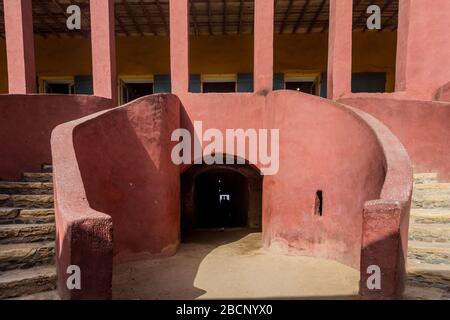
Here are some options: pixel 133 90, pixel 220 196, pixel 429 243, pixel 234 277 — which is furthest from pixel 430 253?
pixel 220 196

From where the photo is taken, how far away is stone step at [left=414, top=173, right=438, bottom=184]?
5.26 meters

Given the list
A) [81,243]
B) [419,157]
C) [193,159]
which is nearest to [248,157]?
[193,159]

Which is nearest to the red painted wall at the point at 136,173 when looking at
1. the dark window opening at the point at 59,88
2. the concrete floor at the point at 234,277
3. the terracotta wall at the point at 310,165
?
the concrete floor at the point at 234,277

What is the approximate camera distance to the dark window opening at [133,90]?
39.3 ft

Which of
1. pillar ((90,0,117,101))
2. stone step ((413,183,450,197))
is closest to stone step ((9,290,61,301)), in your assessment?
pillar ((90,0,117,101))

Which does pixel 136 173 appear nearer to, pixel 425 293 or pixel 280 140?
pixel 280 140

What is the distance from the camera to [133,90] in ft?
41.7

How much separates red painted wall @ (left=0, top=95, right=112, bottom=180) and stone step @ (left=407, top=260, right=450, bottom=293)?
591 cm

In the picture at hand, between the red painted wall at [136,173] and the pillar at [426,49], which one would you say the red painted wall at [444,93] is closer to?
the pillar at [426,49]

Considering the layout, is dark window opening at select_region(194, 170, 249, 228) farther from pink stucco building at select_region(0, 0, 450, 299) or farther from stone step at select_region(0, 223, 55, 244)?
stone step at select_region(0, 223, 55, 244)

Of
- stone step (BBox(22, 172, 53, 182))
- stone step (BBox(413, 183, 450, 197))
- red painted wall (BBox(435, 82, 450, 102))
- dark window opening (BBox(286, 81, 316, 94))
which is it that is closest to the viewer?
stone step (BBox(413, 183, 450, 197))

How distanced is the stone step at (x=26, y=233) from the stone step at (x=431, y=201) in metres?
5.13

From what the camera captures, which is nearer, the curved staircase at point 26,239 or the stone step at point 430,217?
the curved staircase at point 26,239

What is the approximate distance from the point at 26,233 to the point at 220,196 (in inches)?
519
